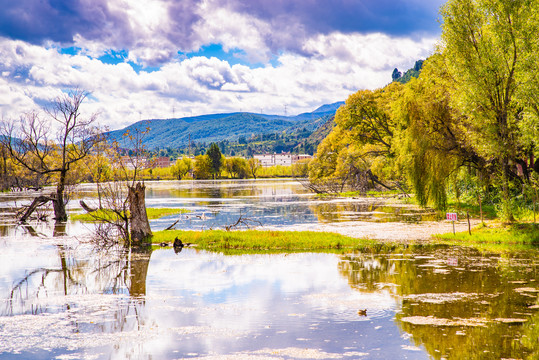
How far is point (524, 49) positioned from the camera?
2595cm

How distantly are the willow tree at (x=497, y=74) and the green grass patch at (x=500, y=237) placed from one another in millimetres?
1432

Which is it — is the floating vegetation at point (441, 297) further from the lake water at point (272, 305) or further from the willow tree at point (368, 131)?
the willow tree at point (368, 131)

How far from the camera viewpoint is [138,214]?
26672 mm

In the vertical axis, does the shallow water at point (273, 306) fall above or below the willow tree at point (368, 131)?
below

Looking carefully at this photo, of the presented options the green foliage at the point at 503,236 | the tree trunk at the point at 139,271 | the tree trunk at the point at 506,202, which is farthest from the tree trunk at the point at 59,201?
the tree trunk at the point at 506,202

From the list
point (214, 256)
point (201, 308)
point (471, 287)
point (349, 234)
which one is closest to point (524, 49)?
point (349, 234)

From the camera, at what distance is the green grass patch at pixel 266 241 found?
2533 centimetres

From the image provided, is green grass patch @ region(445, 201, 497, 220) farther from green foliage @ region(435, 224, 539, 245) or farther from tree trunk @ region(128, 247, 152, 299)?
tree trunk @ region(128, 247, 152, 299)

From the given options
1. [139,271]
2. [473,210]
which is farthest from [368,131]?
[139,271]

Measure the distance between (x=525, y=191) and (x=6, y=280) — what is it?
27.6 metres

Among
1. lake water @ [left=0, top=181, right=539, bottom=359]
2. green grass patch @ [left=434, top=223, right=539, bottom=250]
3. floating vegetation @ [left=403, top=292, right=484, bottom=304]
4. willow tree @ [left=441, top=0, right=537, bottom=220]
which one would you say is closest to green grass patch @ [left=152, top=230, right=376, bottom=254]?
lake water @ [left=0, top=181, right=539, bottom=359]

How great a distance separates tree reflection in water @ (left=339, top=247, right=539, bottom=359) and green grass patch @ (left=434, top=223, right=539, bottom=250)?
236cm

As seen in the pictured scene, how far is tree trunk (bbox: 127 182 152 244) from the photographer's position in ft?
85.6

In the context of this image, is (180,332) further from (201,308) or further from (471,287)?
(471,287)
